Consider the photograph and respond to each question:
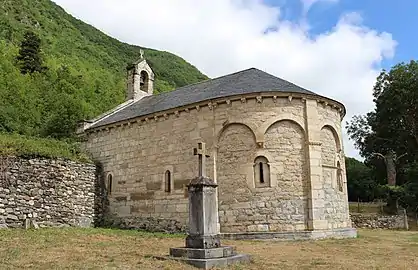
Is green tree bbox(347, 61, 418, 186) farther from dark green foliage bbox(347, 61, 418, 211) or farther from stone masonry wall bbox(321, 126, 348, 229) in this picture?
stone masonry wall bbox(321, 126, 348, 229)

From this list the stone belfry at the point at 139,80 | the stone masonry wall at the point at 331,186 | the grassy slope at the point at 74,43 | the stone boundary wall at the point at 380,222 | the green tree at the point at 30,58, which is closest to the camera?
the stone masonry wall at the point at 331,186

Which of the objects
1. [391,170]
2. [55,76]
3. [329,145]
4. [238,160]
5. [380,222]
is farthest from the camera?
[55,76]

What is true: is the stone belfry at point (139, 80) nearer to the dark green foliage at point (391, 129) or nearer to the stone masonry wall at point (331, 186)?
the stone masonry wall at point (331, 186)

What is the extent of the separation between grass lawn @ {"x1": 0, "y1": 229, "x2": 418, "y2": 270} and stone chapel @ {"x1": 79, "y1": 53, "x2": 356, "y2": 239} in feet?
4.26

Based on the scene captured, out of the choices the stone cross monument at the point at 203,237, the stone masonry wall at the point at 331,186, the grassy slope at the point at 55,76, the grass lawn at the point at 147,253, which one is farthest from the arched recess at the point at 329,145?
the grassy slope at the point at 55,76

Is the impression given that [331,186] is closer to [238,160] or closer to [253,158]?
[253,158]

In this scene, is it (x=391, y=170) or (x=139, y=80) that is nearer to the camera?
(x=139, y=80)

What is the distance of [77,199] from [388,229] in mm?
15457

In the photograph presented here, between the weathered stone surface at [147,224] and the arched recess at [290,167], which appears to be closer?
the arched recess at [290,167]

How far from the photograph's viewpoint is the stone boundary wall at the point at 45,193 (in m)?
14.5

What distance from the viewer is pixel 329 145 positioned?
50.3 ft

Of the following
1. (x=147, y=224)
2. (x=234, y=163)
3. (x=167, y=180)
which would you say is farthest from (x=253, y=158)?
(x=147, y=224)

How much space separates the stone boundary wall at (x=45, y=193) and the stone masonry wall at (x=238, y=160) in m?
2.52

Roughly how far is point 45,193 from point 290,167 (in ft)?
30.3
